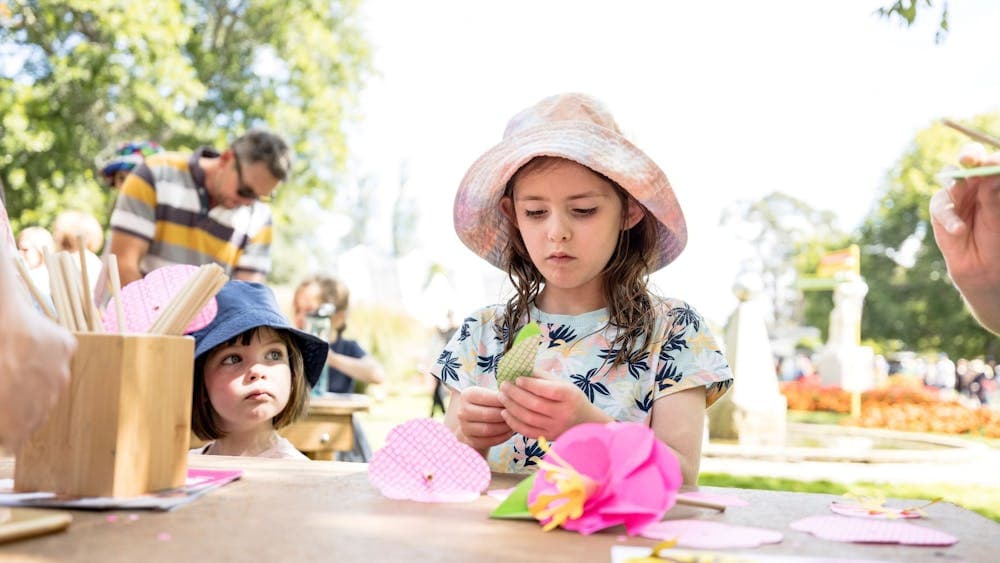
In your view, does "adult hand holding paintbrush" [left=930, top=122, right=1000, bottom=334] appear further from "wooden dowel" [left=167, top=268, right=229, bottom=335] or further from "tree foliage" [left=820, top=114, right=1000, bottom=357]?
"tree foliage" [left=820, top=114, right=1000, bottom=357]

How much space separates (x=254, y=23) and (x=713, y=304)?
11.3 m

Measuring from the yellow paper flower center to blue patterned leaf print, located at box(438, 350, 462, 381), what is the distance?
103 centimetres

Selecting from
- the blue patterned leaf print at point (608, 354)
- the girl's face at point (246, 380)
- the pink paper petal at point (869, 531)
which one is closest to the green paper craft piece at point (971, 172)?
the pink paper petal at point (869, 531)

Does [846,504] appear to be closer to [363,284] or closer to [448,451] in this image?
[448,451]

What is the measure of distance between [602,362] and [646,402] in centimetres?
14

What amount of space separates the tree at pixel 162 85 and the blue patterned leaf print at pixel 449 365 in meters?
14.9

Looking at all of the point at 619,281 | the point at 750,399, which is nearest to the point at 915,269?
the point at 750,399

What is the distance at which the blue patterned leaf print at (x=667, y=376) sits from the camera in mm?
1976

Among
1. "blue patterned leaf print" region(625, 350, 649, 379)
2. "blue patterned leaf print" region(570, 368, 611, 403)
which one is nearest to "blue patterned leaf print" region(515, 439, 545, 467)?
"blue patterned leaf print" region(570, 368, 611, 403)

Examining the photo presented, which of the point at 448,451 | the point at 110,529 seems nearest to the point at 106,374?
the point at 110,529

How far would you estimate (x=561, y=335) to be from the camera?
7.21ft

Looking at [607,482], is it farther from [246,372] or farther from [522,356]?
[246,372]

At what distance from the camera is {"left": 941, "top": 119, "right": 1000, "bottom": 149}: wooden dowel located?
3.71 feet

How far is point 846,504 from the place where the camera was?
135 cm
